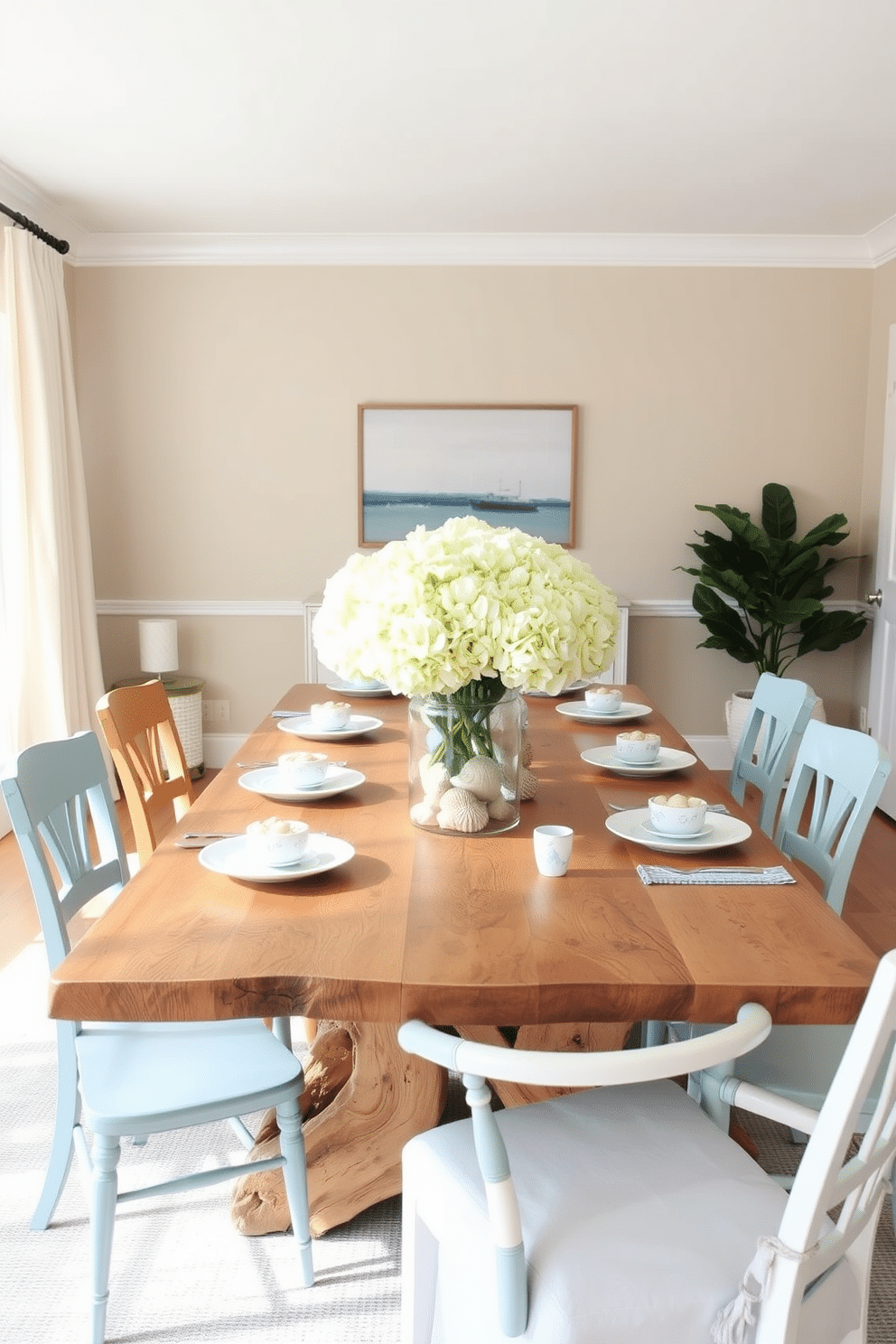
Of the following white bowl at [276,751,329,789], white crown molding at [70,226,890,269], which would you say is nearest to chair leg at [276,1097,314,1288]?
white bowl at [276,751,329,789]

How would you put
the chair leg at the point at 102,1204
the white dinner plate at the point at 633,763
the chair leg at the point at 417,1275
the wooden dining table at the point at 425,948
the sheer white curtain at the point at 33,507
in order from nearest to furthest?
the wooden dining table at the point at 425,948 < the chair leg at the point at 417,1275 < the chair leg at the point at 102,1204 < the white dinner plate at the point at 633,763 < the sheer white curtain at the point at 33,507

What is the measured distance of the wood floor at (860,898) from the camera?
11.5 feet

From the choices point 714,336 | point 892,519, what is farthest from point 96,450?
point 892,519

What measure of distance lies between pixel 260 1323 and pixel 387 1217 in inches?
14.0

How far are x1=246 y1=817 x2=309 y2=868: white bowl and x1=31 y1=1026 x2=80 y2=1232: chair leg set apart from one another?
567mm

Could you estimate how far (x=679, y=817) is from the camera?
1.93 meters

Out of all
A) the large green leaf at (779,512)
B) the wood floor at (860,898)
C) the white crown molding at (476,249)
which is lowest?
the wood floor at (860,898)

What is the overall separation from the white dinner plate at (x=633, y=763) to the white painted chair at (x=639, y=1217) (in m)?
0.97

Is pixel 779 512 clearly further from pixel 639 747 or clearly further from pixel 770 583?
pixel 639 747

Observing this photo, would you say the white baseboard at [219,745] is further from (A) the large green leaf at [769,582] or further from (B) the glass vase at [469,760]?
(B) the glass vase at [469,760]

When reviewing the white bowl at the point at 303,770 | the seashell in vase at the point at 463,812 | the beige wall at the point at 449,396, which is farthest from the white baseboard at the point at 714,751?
the seashell in vase at the point at 463,812

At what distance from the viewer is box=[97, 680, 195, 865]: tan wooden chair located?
246 cm

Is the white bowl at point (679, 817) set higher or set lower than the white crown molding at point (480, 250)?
lower

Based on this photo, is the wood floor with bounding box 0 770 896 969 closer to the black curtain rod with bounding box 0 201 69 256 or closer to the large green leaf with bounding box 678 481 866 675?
the large green leaf with bounding box 678 481 866 675
